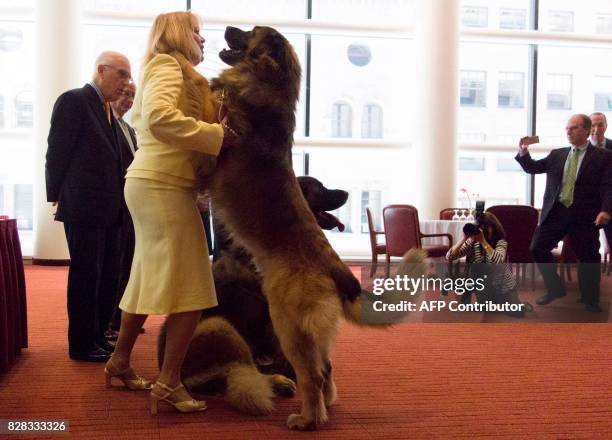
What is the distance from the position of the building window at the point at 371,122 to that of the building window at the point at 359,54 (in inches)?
28.0

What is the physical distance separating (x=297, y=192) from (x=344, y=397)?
3.33 ft

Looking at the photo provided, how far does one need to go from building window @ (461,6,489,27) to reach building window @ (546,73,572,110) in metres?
1.46

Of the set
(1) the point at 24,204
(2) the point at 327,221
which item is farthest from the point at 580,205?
(1) the point at 24,204

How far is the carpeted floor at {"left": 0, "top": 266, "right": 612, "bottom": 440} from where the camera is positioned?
240cm

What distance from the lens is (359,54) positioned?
10297mm

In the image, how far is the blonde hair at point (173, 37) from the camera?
2.42 m

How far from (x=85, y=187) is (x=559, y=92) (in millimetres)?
9279

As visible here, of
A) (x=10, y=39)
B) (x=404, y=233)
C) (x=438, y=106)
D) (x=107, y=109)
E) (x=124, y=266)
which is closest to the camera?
(x=107, y=109)

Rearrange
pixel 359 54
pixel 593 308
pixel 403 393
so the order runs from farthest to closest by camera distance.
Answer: pixel 359 54
pixel 593 308
pixel 403 393

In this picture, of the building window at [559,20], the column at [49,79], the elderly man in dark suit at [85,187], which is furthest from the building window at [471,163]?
the elderly man in dark suit at [85,187]

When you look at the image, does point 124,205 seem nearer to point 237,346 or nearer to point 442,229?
point 237,346

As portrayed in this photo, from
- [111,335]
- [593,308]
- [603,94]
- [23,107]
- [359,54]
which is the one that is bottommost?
[593,308]

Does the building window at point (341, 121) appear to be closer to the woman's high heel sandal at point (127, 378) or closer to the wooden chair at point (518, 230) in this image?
the wooden chair at point (518, 230)

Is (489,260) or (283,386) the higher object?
(489,260)
